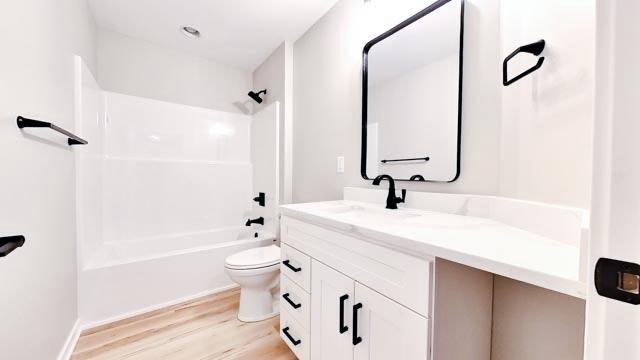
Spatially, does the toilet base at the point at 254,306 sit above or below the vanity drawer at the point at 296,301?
below

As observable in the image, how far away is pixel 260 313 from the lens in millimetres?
1715

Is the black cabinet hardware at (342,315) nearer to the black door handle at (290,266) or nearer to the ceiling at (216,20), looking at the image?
the black door handle at (290,266)

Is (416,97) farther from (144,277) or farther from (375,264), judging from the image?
(144,277)

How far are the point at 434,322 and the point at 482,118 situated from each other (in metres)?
0.79

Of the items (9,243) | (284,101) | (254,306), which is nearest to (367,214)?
(254,306)

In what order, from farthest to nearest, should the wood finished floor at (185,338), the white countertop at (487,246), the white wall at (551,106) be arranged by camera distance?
the wood finished floor at (185,338) → the white wall at (551,106) → the white countertop at (487,246)

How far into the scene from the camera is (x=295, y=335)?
1234 millimetres

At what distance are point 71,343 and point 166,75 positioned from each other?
7.39 ft

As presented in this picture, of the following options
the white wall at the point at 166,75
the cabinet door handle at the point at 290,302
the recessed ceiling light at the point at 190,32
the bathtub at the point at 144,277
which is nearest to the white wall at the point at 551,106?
the cabinet door handle at the point at 290,302

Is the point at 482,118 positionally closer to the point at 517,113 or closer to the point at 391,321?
the point at 517,113

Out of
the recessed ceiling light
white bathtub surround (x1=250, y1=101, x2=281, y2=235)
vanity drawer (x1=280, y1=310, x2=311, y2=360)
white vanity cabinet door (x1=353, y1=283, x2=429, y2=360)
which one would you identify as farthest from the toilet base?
the recessed ceiling light

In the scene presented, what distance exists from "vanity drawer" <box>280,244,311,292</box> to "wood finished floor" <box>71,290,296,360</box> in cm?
52

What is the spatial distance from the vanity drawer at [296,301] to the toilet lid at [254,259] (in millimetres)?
367

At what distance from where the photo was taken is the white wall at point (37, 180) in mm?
853
